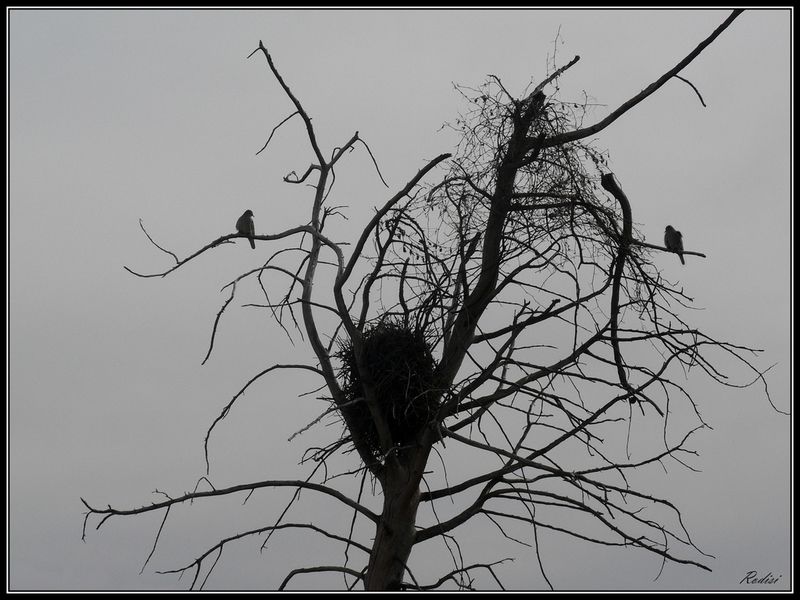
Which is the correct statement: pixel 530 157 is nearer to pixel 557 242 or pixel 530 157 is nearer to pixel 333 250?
pixel 557 242

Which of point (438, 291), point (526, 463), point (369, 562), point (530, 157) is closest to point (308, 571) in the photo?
point (369, 562)

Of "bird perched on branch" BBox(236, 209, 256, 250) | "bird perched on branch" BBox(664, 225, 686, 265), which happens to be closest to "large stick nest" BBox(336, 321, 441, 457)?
"bird perched on branch" BBox(664, 225, 686, 265)

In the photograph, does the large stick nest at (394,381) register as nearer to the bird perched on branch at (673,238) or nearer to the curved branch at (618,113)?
the curved branch at (618,113)

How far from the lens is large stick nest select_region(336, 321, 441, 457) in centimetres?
627

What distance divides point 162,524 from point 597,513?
9.12 ft

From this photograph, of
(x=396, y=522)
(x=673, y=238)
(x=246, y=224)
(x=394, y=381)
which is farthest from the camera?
(x=246, y=224)

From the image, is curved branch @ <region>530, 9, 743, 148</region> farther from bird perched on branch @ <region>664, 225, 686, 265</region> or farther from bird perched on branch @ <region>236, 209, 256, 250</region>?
bird perched on branch @ <region>236, 209, 256, 250</region>

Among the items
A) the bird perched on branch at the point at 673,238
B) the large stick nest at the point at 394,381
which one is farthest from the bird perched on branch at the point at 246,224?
the bird perched on branch at the point at 673,238

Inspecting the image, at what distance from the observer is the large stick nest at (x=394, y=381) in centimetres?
627

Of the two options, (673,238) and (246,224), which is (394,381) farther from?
(246,224)

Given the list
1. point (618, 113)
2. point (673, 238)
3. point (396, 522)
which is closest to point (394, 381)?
point (396, 522)

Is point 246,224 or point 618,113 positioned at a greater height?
point 246,224

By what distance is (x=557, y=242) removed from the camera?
6.21 metres

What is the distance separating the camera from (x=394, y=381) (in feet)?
20.7
